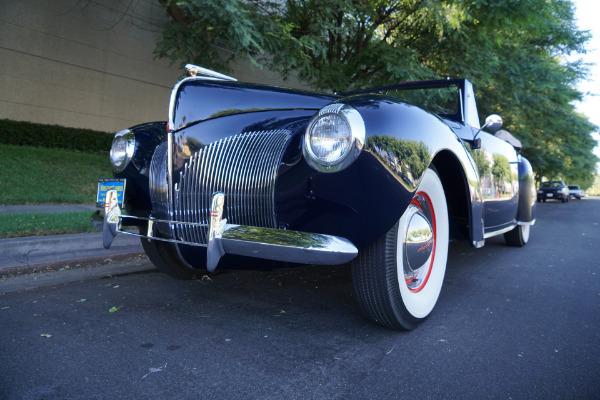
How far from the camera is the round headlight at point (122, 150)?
2.92m

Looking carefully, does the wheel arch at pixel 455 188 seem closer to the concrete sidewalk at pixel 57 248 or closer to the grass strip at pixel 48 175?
the concrete sidewalk at pixel 57 248

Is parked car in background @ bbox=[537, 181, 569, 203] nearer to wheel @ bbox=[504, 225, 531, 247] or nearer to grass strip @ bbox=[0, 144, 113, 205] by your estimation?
wheel @ bbox=[504, 225, 531, 247]

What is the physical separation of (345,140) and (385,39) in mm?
9481

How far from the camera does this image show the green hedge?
907cm

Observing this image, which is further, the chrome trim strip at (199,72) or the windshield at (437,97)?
the windshield at (437,97)

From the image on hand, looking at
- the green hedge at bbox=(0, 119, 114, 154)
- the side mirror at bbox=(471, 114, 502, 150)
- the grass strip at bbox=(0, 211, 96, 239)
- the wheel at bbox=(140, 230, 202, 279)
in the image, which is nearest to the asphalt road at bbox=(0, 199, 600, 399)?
the wheel at bbox=(140, 230, 202, 279)

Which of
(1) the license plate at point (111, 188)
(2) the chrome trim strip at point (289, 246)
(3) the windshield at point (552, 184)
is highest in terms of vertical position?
(3) the windshield at point (552, 184)

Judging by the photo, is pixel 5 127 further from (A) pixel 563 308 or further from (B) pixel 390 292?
(A) pixel 563 308

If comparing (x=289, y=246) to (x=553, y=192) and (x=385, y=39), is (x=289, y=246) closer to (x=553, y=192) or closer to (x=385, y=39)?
(x=385, y=39)

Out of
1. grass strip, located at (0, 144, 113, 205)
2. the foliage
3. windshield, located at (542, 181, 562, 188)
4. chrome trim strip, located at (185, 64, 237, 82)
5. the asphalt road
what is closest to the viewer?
the asphalt road

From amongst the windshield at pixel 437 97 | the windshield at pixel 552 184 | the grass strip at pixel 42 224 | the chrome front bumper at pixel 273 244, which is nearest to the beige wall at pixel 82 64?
the grass strip at pixel 42 224

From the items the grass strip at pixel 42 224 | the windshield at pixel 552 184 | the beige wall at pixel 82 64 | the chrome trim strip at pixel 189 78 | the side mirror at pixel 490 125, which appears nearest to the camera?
the chrome trim strip at pixel 189 78

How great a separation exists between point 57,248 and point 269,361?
2.79 m

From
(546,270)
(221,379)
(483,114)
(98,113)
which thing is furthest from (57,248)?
(483,114)
